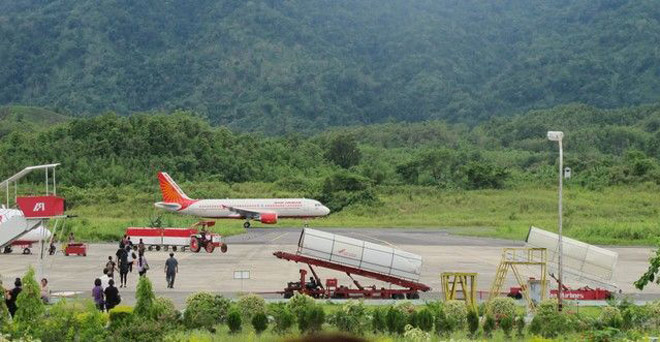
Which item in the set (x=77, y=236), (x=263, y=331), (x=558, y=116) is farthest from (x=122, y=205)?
(x=558, y=116)

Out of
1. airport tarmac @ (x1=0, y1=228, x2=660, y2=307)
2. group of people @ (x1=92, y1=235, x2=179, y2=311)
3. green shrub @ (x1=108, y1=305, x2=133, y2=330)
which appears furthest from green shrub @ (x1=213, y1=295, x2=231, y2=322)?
airport tarmac @ (x1=0, y1=228, x2=660, y2=307)

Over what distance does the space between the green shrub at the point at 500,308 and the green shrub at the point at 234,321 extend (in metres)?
6.17

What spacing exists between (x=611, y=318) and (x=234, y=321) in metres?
9.17

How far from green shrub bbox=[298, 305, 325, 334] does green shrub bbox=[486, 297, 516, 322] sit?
168 inches

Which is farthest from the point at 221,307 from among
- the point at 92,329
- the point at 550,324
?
the point at 550,324

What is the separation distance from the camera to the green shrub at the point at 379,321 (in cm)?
2409

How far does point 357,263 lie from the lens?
114ft

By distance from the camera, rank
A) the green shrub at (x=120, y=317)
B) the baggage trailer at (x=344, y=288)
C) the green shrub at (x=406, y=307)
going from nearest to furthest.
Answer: the green shrub at (x=120, y=317) < the green shrub at (x=406, y=307) < the baggage trailer at (x=344, y=288)

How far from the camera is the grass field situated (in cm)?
7106

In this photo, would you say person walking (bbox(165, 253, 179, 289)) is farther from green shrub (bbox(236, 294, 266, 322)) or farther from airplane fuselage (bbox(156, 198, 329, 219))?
airplane fuselage (bbox(156, 198, 329, 219))

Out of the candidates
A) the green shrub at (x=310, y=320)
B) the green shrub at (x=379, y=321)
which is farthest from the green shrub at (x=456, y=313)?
the green shrub at (x=310, y=320)

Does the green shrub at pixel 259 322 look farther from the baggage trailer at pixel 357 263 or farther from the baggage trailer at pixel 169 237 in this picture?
the baggage trailer at pixel 169 237

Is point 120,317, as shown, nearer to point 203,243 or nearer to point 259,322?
point 259,322

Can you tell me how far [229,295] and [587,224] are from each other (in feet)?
151
